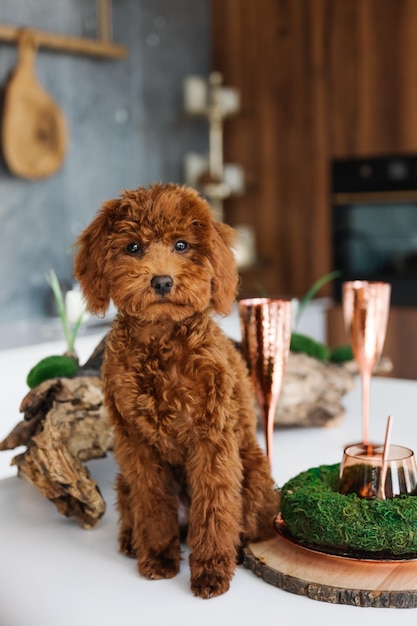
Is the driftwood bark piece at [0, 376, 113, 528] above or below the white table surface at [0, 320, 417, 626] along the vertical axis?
above

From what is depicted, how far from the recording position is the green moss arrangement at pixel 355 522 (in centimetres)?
71

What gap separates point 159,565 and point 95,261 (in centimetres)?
32

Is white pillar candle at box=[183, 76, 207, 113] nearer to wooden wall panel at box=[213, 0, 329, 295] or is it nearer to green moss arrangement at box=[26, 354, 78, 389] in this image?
wooden wall panel at box=[213, 0, 329, 295]

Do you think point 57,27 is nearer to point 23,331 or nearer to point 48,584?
point 23,331

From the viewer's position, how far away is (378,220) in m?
A: 3.65

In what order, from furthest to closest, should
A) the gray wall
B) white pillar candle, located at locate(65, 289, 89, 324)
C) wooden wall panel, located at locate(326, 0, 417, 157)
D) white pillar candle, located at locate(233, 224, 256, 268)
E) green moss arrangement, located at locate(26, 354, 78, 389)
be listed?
white pillar candle, located at locate(233, 224, 256, 268), wooden wall panel, located at locate(326, 0, 417, 157), the gray wall, white pillar candle, located at locate(65, 289, 89, 324), green moss arrangement, located at locate(26, 354, 78, 389)

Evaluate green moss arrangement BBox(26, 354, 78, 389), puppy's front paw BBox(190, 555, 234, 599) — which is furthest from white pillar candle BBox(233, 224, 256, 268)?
puppy's front paw BBox(190, 555, 234, 599)

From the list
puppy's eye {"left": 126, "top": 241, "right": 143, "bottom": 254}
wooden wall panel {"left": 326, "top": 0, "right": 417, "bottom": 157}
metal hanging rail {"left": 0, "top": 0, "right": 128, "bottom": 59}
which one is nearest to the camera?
puppy's eye {"left": 126, "top": 241, "right": 143, "bottom": 254}

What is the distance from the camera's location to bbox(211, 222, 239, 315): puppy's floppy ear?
0.79m

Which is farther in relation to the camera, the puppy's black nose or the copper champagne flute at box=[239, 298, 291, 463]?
the copper champagne flute at box=[239, 298, 291, 463]

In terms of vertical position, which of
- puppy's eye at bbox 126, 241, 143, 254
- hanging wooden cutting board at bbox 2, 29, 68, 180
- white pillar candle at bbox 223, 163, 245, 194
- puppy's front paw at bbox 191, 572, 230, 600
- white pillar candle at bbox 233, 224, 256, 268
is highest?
hanging wooden cutting board at bbox 2, 29, 68, 180

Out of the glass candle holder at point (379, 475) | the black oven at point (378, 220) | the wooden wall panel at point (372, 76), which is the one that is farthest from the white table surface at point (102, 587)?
the wooden wall panel at point (372, 76)

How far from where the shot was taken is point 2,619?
0.71 m

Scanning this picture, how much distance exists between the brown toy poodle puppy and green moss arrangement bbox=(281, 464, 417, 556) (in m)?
0.07
